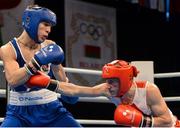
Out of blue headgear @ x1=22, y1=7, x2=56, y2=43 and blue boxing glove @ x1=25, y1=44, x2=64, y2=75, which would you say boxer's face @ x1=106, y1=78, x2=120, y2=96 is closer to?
blue boxing glove @ x1=25, y1=44, x2=64, y2=75

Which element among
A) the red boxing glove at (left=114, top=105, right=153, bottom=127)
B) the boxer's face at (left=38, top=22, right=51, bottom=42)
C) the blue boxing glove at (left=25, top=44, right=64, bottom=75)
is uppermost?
the boxer's face at (left=38, top=22, right=51, bottom=42)

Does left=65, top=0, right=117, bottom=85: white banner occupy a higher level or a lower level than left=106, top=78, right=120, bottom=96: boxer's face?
higher

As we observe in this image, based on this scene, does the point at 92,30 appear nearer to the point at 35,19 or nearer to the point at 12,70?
the point at 35,19

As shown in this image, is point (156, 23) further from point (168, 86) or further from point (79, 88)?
point (79, 88)

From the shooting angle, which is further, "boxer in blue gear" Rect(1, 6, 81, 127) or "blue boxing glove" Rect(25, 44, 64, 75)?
"boxer in blue gear" Rect(1, 6, 81, 127)

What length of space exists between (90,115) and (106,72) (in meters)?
3.09

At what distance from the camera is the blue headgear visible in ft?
8.09

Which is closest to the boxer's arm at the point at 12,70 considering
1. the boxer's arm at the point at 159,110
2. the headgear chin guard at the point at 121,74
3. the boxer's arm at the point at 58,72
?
the boxer's arm at the point at 58,72

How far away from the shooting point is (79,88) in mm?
2590

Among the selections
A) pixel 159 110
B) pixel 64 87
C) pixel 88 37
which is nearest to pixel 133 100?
pixel 159 110

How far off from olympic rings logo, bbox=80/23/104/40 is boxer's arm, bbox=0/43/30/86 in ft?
10.2

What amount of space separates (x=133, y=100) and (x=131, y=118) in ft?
0.67

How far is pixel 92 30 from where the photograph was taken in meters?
5.73

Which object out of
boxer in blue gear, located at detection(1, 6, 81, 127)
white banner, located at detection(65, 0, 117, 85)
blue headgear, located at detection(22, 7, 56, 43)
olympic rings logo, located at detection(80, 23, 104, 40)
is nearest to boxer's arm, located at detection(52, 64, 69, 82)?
boxer in blue gear, located at detection(1, 6, 81, 127)
